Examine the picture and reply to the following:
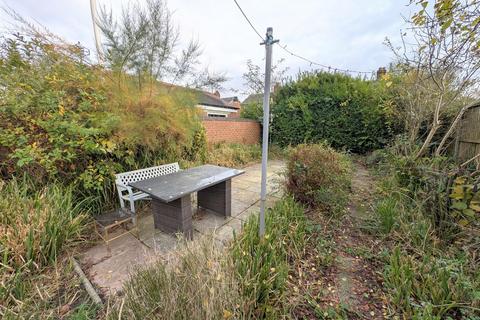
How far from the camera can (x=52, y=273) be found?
1.76 meters

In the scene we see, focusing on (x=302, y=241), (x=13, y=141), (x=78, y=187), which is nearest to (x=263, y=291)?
(x=302, y=241)

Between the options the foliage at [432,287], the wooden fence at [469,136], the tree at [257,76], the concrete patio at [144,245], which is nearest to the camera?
the foliage at [432,287]

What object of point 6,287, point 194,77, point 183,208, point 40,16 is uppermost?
point 40,16

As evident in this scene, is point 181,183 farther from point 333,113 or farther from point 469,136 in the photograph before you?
point 333,113

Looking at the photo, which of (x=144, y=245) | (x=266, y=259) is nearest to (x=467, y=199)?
(x=266, y=259)

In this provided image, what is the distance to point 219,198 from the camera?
9.87ft

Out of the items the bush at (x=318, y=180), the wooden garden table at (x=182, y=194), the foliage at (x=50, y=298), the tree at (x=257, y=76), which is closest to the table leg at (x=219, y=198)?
the wooden garden table at (x=182, y=194)

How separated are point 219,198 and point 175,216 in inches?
32.1

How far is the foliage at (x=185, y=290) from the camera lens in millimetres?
1132

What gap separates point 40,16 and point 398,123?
8.78 metres

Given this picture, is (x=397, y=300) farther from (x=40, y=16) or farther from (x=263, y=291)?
(x=40, y=16)

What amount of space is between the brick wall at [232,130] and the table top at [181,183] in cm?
344

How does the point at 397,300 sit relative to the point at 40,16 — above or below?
below

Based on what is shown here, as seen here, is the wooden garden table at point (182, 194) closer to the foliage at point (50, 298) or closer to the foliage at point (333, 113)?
the foliage at point (50, 298)
